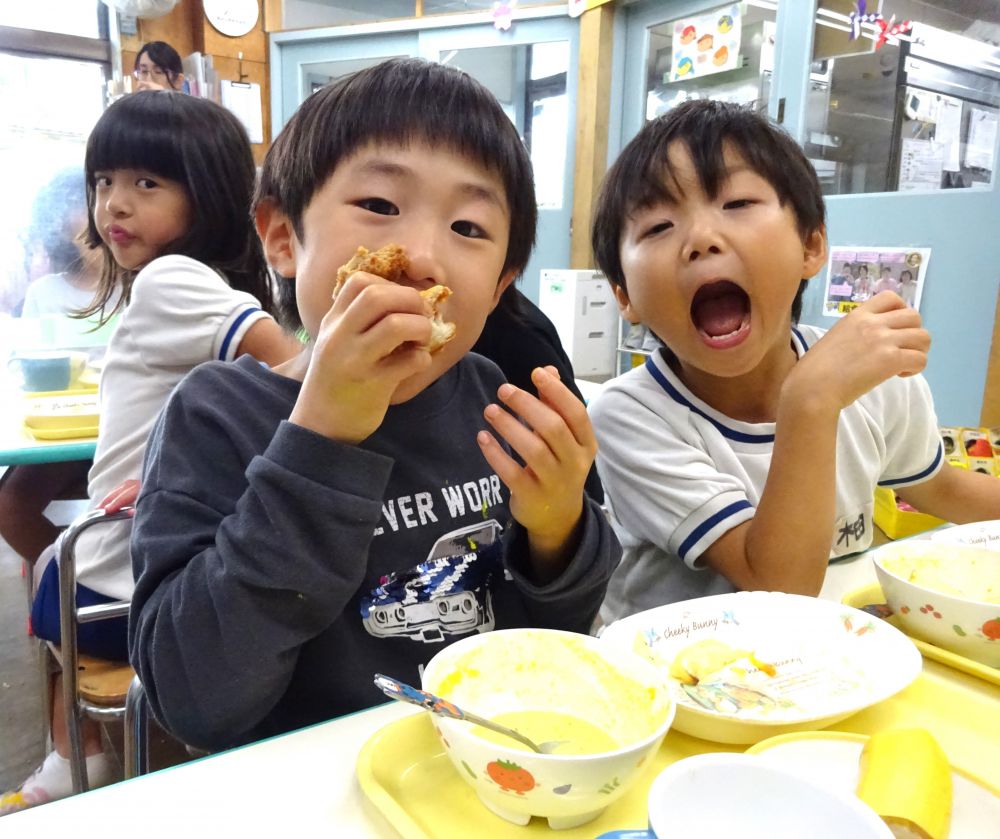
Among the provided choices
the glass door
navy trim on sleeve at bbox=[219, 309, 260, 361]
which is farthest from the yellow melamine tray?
the glass door

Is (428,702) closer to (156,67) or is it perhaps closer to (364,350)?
(364,350)

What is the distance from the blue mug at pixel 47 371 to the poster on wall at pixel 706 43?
3.06 m

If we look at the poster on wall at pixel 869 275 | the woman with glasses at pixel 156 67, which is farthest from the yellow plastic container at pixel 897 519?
the woman with glasses at pixel 156 67

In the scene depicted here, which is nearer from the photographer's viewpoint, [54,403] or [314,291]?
[314,291]

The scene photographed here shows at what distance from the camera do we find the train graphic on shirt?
832 mm

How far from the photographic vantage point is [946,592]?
0.80 metres

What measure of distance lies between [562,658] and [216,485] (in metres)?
0.38

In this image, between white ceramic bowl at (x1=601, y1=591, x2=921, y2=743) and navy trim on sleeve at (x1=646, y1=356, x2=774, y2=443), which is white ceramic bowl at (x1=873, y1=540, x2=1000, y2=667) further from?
navy trim on sleeve at (x1=646, y1=356, x2=774, y2=443)

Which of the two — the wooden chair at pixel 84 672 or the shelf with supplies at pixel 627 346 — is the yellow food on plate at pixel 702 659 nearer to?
the wooden chair at pixel 84 672

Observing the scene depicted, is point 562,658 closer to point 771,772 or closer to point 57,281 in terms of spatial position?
point 771,772

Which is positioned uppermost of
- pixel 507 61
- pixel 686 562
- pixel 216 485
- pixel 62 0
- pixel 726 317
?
pixel 62 0

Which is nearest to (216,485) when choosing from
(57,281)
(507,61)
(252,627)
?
(252,627)

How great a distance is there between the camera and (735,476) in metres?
1.10

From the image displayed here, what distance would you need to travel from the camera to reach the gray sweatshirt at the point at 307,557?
0.64 meters
